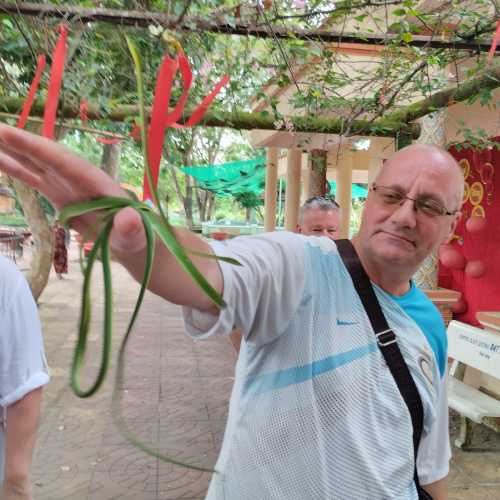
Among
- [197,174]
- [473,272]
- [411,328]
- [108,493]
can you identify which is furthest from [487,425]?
[197,174]

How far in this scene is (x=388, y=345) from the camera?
1.24 meters

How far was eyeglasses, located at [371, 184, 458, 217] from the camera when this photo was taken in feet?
4.40

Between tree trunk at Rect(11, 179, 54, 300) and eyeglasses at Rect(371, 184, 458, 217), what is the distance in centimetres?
669

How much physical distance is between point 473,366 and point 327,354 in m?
3.51

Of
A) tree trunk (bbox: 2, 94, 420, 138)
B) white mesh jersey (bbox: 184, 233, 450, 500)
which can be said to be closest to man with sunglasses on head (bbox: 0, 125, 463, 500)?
white mesh jersey (bbox: 184, 233, 450, 500)

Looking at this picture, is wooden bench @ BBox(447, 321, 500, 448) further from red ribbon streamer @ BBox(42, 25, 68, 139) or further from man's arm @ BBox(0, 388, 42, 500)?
red ribbon streamer @ BBox(42, 25, 68, 139)

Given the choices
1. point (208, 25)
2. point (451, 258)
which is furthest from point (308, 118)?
point (451, 258)

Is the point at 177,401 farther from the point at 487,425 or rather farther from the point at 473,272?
the point at 473,272

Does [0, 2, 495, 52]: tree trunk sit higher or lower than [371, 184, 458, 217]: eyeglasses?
higher

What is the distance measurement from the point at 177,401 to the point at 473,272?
4.06 metres

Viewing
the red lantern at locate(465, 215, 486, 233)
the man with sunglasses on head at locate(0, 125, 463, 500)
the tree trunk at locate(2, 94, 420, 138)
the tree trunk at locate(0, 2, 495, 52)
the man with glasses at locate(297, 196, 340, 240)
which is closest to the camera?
the man with sunglasses on head at locate(0, 125, 463, 500)

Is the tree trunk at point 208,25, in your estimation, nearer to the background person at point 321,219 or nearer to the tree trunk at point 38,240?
the background person at point 321,219

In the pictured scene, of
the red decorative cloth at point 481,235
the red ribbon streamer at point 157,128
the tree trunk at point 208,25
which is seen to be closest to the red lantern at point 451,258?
the red decorative cloth at point 481,235

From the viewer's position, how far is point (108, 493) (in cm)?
340
